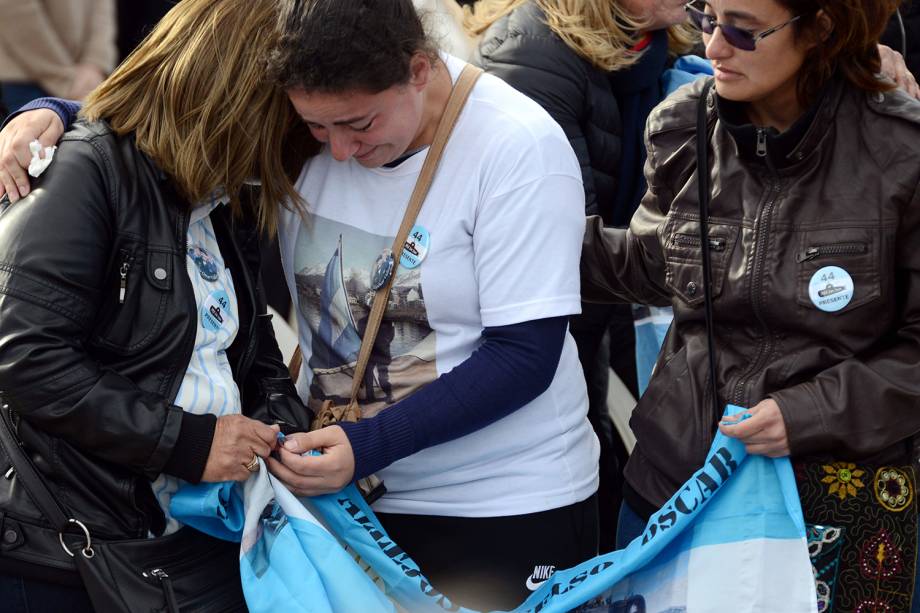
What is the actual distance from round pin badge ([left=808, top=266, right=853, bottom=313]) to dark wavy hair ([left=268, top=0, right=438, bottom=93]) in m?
0.79

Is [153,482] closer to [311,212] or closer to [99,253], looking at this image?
Result: [99,253]

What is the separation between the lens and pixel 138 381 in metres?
2.02

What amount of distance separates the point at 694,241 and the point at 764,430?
368 mm

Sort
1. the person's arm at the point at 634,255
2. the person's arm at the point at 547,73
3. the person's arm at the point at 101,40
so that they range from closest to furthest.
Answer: the person's arm at the point at 634,255 → the person's arm at the point at 547,73 → the person's arm at the point at 101,40

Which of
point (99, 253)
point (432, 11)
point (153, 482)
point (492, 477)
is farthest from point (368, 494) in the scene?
point (432, 11)

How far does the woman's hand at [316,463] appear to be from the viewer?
213 centimetres

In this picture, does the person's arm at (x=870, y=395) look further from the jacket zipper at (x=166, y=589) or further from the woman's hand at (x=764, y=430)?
the jacket zipper at (x=166, y=589)

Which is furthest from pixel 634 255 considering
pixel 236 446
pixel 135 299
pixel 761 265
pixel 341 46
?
pixel 135 299

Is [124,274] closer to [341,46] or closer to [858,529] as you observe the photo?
[341,46]

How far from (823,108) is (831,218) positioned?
187mm

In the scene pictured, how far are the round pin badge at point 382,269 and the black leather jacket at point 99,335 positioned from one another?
1.08ft

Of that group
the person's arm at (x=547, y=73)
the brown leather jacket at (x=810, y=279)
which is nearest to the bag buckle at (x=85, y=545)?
the brown leather jacket at (x=810, y=279)

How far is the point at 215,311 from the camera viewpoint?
2141 mm

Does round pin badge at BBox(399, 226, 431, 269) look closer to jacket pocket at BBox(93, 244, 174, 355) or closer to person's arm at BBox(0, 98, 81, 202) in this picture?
jacket pocket at BBox(93, 244, 174, 355)
